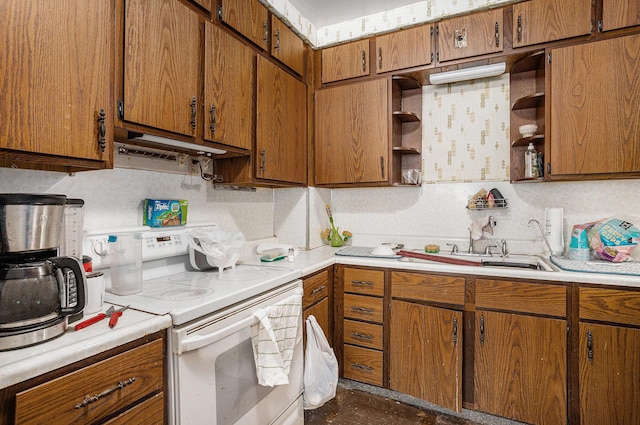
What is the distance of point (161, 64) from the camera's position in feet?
4.55

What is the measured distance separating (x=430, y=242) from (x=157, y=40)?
2174 millimetres

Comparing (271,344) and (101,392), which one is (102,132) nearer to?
(101,392)

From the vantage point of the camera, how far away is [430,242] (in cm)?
254

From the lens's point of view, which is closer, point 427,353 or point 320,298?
point 427,353

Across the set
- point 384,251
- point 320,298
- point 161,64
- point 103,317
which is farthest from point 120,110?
point 384,251

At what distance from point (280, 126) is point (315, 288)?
1.10m

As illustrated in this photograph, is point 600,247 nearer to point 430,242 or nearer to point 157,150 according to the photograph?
point 430,242

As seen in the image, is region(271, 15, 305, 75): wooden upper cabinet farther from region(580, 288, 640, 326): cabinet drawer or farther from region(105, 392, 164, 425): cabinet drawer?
region(580, 288, 640, 326): cabinet drawer

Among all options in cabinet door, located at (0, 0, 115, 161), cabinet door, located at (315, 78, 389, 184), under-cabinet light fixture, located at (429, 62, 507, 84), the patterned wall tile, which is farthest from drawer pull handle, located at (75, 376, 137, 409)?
under-cabinet light fixture, located at (429, 62, 507, 84)

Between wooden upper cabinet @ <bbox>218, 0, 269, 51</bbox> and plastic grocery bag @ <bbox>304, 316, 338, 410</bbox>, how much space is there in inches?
66.7

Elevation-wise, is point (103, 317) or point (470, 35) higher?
point (470, 35)

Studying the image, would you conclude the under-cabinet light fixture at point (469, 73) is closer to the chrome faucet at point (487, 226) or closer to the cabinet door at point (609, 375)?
the chrome faucet at point (487, 226)

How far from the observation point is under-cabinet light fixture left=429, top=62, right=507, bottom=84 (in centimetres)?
215

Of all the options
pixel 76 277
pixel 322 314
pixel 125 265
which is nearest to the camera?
pixel 76 277
